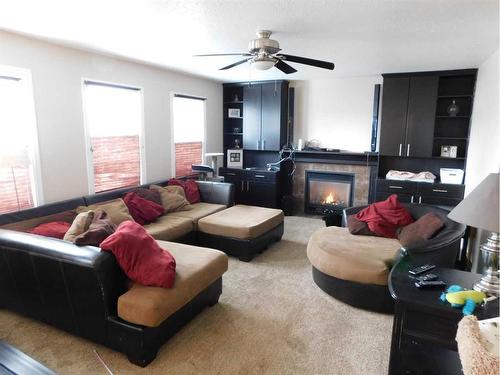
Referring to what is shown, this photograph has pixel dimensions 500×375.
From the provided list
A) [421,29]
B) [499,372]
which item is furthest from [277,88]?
[499,372]

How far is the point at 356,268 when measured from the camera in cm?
271

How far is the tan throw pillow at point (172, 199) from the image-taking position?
167 inches

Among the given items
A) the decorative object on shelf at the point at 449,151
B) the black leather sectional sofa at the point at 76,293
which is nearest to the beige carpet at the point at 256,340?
the black leather sectional sofa at the point at 76,293

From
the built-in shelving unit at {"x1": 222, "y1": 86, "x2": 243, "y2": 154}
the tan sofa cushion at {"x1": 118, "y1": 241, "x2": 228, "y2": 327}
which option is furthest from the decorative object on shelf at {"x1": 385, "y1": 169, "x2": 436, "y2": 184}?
the tan sofa cushion at {"x1": 118, "y1": 241, "x2": 228, "y2": 327}

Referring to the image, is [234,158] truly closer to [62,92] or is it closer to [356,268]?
[62,92]

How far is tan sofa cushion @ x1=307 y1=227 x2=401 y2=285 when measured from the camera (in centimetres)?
266

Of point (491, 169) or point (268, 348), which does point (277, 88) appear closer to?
point (491, 169)

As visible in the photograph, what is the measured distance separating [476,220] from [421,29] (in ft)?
6.32

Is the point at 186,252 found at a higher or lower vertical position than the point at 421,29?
lower

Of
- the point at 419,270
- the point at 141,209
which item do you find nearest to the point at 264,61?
the point at 419,270

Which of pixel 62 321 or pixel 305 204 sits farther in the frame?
pixel 305 204

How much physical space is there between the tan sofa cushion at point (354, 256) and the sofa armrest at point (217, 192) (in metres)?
1.71

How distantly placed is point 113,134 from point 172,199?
1.12 m

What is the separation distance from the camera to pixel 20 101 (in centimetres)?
315
